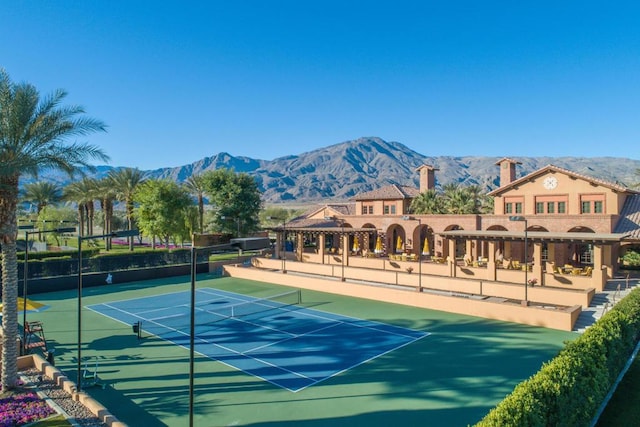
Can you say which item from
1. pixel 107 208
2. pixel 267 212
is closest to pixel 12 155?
pixel 107 208

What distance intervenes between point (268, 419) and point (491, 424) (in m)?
6.66

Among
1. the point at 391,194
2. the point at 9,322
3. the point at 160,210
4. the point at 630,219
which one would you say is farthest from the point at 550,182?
the point at 9,322

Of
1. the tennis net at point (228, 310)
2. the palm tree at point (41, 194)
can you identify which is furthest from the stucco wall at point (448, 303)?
the palm tree at point (41, 194)

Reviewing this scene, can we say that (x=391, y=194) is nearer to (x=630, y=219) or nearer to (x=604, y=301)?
(x=630, y=219)

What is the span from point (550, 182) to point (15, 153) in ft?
124

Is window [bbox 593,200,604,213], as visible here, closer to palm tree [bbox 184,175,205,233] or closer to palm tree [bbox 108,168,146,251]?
palm tree [bbox 184,175,205,233]

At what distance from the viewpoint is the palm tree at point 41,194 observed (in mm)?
53963

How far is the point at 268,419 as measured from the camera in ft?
39.9

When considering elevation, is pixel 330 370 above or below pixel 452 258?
below

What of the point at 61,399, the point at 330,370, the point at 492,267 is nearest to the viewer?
the point at 61,399

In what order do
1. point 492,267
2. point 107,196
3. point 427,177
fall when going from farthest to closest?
point 107,196 → point 427,177 → point 492,267

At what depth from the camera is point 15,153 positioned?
48.2ft

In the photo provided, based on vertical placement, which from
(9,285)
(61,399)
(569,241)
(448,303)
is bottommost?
(61,399)

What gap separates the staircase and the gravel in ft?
69.0
